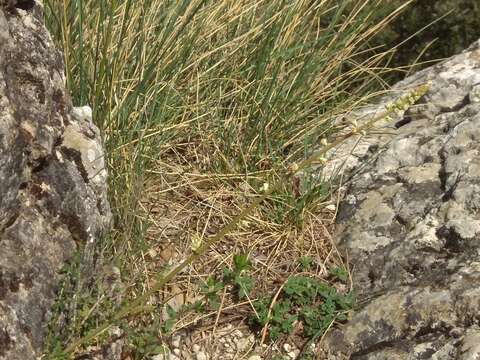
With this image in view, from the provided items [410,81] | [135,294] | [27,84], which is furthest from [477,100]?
[27,84]

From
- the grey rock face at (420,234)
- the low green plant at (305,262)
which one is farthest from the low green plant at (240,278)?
the grey rock face at (420,234)

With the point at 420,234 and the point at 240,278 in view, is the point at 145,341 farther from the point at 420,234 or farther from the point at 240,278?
the point at 420,234

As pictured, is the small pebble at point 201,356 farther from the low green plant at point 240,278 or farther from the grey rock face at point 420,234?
the grey rock face at point 420,234

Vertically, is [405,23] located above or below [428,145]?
below

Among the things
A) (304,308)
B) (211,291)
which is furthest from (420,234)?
(211,291)

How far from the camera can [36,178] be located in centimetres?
207

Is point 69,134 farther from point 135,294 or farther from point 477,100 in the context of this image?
point 477,100

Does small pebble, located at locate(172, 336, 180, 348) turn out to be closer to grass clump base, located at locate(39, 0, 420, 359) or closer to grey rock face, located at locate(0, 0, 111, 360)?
grass clump base, located at locate(39, 0, 420, 359)

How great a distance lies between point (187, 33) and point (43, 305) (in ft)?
4.45

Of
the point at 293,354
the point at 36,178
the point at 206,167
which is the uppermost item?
the point at 36,178

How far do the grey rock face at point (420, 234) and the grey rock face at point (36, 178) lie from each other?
81cm

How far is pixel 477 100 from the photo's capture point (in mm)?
2957

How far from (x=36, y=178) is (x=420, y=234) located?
3.87 ft

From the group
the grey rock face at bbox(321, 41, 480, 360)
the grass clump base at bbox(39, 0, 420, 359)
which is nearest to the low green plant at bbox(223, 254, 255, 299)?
the grass clump base at bbox(39, 0, 420, 359)
